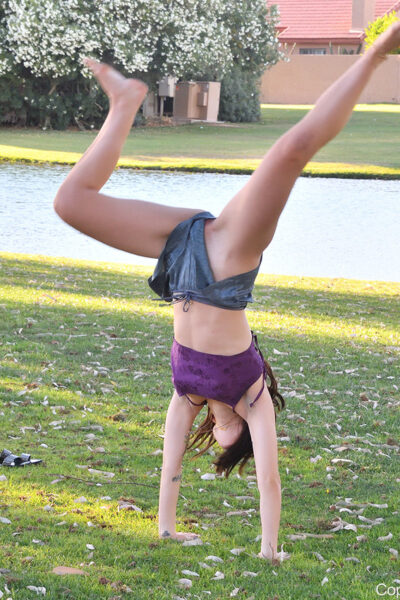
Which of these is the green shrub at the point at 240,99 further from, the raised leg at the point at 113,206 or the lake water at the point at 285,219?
the raised leg at the point at 113,206

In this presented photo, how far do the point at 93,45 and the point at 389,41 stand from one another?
2704 cm

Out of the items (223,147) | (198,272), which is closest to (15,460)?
(198,272)

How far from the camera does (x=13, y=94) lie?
3028 cm

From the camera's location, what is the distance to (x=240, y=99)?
35.7 metres

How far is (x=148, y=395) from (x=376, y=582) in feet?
9.00

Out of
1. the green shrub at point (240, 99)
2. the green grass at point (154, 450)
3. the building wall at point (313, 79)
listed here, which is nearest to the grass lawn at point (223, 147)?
the green shrub at point (240, 99)

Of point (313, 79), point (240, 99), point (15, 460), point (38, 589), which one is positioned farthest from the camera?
point (313, 79)

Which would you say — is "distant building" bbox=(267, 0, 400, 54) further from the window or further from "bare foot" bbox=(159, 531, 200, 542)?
"bare foot" bbox=(159, 531, 200, 542)

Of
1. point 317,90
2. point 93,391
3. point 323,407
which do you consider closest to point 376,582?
point 323,407

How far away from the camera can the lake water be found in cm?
1255

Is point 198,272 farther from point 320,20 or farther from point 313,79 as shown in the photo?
point 320,20

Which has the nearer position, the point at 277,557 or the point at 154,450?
the point at 277,557

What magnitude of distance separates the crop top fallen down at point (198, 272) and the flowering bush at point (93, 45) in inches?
1039

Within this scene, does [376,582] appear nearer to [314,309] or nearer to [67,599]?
[67,599]
